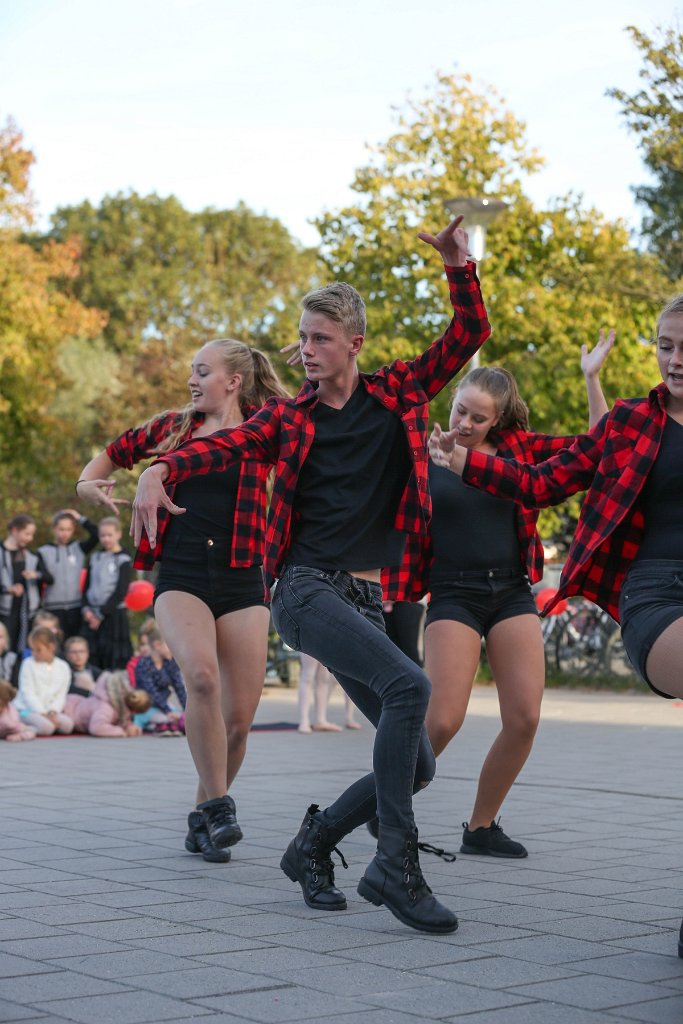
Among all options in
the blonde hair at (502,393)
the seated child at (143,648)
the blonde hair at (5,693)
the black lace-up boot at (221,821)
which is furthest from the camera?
the seated child at (143,648)

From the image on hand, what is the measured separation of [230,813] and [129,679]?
24.7 ft

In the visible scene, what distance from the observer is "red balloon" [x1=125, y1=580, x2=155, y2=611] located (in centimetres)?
1518

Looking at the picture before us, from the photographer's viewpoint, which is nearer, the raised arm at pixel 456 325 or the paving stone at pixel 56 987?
the paving stone at pixel 56 987

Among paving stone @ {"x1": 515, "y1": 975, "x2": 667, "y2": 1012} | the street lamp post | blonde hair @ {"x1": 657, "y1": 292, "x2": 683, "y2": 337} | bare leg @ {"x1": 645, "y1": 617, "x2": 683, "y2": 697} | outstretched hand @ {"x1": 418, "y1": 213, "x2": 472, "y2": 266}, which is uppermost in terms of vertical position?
the street lamp post

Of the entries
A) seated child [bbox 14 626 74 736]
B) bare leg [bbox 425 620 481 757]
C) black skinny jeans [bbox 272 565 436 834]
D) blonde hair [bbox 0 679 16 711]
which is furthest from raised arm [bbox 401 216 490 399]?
seated child [bbox 14 626 74 736]

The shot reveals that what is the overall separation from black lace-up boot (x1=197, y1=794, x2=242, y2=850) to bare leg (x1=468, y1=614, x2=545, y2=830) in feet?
3.41

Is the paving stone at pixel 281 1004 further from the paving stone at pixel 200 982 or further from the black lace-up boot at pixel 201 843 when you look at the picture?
the black lace-up boot at pixel 201 843

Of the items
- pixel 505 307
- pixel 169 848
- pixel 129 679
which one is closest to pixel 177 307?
pixel 505 307

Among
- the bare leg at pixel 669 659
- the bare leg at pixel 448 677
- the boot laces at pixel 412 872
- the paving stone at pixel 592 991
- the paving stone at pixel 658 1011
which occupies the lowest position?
the paving stone at pixel 592 991

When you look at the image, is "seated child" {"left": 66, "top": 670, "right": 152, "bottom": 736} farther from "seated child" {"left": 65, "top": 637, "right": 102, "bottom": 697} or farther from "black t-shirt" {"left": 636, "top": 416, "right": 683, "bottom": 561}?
"black t-shirt" {"left": 636, "top": 416, "right": 683, "bottom": 561}

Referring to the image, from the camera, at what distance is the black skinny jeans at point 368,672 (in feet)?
15.6

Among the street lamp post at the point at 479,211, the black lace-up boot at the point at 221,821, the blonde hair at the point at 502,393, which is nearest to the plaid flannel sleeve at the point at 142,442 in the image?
the blonde hair at the point at 502,393

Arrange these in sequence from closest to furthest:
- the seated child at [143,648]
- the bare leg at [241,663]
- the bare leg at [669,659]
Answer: the bare leg at [669,659], the bare leg at [241,663], the seated child at [143,648]

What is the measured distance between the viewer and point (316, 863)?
5.16 metres
